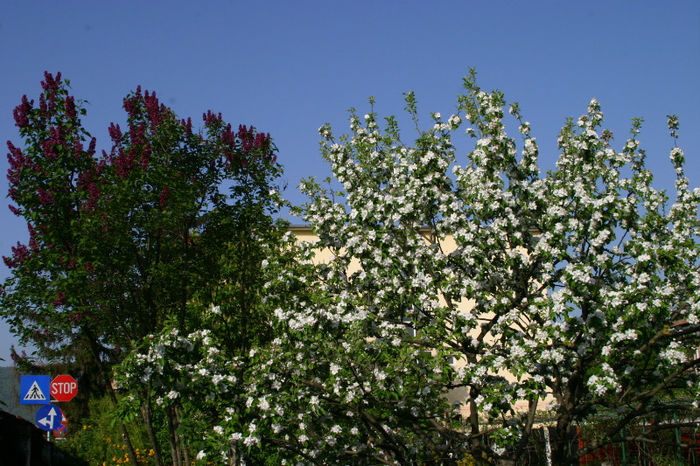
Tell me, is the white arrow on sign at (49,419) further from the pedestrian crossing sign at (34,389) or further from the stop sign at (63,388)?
the stop sign at (63,388)

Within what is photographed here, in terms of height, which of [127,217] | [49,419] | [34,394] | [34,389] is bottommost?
[49,419]

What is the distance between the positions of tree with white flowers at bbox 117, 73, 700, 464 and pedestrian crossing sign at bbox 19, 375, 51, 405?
9.26 metres

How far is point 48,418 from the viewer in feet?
49.9

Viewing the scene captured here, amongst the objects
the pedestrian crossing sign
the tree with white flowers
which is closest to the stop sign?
the pedestrian crossing sign

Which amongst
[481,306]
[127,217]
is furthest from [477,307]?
[127,217]

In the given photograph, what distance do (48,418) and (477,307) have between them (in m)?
11.9

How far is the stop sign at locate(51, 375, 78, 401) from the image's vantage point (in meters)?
17.0

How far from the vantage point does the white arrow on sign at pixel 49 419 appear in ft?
49.6

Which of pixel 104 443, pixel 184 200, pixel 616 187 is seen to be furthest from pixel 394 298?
pixel 104 443

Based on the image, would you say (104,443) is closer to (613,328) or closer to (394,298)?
(394,298)

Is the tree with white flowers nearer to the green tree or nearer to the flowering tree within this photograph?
the green tree

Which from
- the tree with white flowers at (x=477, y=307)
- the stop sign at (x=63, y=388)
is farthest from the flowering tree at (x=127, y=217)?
the stop sign at (x=63, y=388)

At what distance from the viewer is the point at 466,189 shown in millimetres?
9320

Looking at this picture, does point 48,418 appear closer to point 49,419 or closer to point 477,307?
point 49,419
